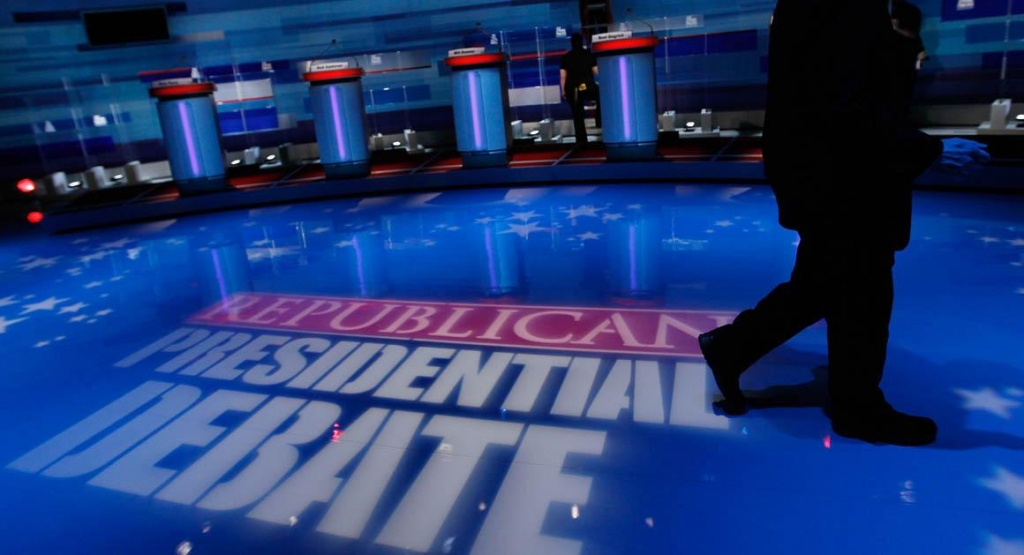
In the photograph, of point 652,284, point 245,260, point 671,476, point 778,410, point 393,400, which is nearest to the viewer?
point 671,476

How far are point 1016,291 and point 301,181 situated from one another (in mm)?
7155

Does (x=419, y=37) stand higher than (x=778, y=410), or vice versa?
(x=419, y=37)

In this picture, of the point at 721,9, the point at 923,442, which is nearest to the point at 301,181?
the point at 721,9

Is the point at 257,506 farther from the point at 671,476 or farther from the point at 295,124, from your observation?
the point at 295,124

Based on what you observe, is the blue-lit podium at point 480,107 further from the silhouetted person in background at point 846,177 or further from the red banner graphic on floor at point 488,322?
the silhouetted person in background at point 846,177

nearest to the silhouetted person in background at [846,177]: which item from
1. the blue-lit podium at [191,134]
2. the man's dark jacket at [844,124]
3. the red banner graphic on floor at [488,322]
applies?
the man's dark jacket at [844,124]

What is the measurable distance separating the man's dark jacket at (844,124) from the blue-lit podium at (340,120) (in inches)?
275

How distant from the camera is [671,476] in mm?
2197

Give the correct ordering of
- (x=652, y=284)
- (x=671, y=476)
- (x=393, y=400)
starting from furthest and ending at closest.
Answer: (x=652, y=284)
(x=393, y=400)
(x=671, y=476)

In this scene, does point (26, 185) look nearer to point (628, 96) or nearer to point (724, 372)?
point (628, 96)

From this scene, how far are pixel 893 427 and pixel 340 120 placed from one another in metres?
7.36

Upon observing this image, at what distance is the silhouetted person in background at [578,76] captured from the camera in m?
8.52

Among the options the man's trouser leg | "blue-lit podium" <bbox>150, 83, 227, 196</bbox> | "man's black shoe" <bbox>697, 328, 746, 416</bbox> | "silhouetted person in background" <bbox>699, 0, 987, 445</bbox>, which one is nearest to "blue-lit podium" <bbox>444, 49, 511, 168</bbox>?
"blue-lit podium" <bbox>150, 83, 227, 196</bbox>

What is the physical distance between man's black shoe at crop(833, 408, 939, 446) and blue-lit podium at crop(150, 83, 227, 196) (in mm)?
7859
